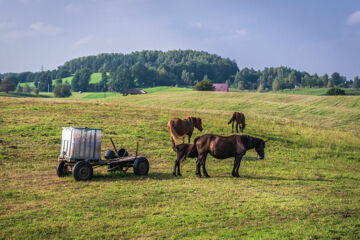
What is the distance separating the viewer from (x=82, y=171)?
46.4 ft

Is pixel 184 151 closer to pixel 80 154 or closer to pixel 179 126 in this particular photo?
pixel 80 154

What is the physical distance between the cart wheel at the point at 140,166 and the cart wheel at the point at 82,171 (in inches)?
83.8

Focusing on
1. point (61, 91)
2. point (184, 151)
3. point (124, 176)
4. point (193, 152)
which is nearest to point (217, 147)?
point (193, 152)

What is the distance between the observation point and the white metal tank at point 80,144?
14.2 m

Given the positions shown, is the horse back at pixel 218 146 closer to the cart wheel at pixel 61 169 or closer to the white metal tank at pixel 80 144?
the white metal tank at pixel 80 144

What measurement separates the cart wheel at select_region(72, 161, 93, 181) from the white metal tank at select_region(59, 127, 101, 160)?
0.41 m

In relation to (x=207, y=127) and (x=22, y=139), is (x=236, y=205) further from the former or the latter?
(x=207, y=127)

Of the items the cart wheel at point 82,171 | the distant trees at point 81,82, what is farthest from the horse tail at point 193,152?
the distant trees at point 81,82

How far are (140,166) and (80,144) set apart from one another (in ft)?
9.57

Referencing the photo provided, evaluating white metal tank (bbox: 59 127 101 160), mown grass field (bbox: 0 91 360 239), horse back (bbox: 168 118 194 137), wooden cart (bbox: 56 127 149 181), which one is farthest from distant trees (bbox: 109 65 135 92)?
white metal tank (bbox: 59 127 101 160)

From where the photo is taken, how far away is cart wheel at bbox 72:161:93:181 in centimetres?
1390

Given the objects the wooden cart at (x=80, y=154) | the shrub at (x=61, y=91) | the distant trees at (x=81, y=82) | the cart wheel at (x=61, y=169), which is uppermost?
the distant trees at (x=81, y=82)

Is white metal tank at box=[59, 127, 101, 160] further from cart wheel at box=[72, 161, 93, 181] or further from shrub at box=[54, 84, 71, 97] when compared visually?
shrub at box=[54, 84, 71, 97]

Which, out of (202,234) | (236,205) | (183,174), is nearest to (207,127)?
(183,174)
